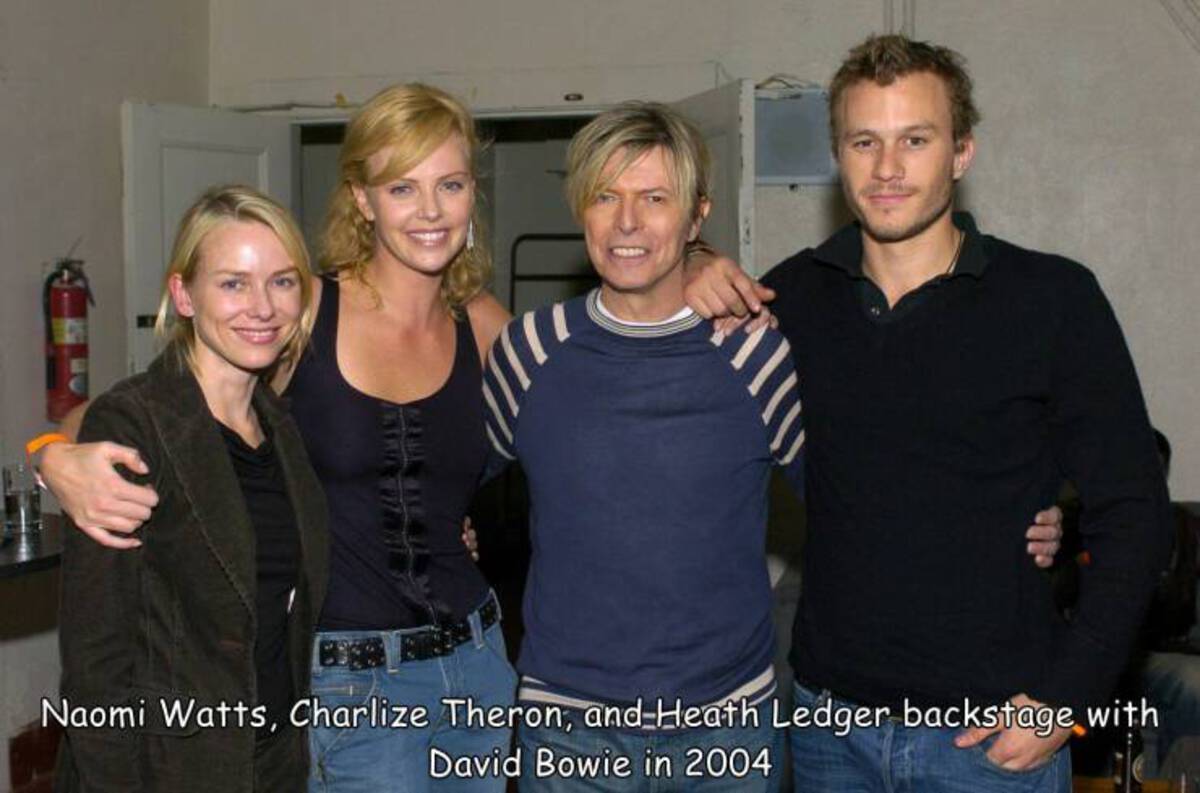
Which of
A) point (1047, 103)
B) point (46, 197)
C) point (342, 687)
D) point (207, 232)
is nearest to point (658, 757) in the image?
point (342, 687)

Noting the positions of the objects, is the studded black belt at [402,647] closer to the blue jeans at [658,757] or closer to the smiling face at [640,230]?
the blue jeans at [658,757]

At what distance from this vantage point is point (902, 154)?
2.01 metres

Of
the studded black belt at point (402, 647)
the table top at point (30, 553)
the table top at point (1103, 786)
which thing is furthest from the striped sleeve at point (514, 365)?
the table top at point (1103, 786)

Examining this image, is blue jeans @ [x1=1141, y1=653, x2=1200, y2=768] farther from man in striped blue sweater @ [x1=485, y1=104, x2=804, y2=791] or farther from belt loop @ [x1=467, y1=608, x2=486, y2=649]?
belt loop @ [x1=467, y1=608, x2=486, y2=649]

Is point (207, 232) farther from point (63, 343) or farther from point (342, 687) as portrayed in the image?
point (63, 343)

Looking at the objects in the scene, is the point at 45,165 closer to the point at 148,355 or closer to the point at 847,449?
the point at 148,355

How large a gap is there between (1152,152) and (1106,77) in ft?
1.07

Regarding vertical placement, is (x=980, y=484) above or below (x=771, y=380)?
below

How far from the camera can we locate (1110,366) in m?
1.89

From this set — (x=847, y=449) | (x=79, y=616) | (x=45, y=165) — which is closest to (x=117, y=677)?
(x=79, y=616)

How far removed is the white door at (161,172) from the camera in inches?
201

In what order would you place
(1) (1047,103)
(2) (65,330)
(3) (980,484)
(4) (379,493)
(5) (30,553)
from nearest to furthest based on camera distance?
(3) (980,484)
(4) (379,493)
(5) (30,553)
(2) (65,330)
(1) (1047,103)

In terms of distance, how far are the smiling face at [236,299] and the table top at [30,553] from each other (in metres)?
1.03

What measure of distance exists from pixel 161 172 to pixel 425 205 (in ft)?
11.0
